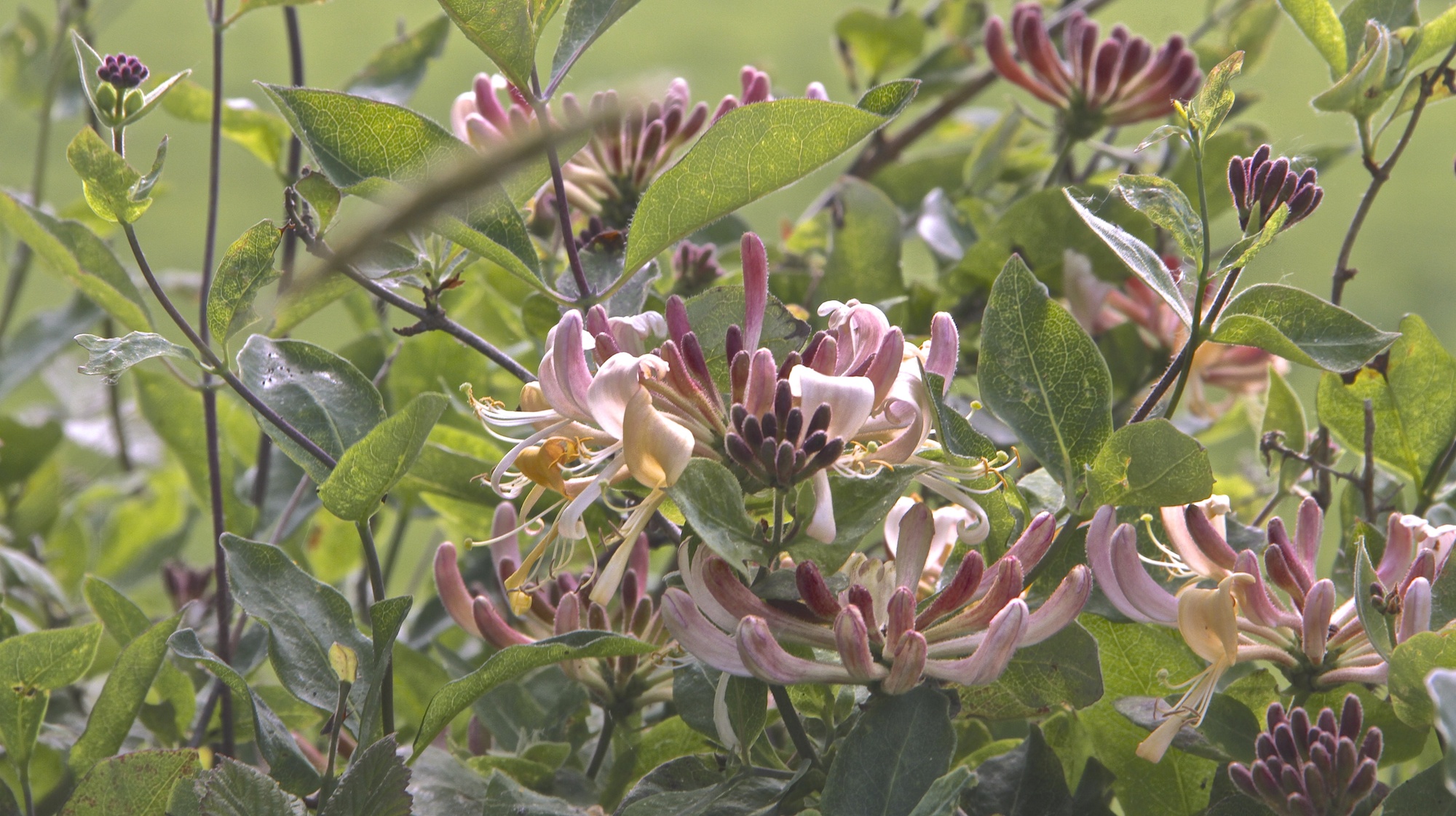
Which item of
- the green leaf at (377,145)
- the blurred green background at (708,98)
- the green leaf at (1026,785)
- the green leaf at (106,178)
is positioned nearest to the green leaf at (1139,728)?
the green leaf at (1026,785)

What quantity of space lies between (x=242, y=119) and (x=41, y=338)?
0.29 metres

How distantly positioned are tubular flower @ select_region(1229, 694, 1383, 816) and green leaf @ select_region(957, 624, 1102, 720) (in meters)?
0.05

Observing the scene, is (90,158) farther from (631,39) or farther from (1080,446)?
(1080,446)

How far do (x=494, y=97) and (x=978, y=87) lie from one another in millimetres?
412

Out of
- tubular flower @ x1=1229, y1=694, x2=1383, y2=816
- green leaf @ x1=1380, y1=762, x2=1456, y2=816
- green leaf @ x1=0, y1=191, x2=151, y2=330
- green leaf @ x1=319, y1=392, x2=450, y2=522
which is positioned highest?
green leaf @ x1=0, y1=191, x2=151, y2=330

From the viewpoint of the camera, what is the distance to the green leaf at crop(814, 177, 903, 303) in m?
0.59

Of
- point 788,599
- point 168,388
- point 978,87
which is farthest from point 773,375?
point 978,87

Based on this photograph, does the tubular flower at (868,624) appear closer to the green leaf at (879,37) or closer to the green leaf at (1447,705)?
the green leaf at (1447,705)

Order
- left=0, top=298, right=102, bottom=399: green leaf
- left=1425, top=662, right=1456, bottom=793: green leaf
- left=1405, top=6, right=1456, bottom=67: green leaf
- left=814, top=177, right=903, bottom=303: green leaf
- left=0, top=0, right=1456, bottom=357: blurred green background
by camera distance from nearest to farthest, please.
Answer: left=1425, top=662, right=1456, bottom=793: green leaf → left=1405, top=6, right=1456, bottom=67: green leaf → left=814, top=177, right=903, bottom=303: green leaf → left=0, top=298, right=102, bottom=399: green leaf → left=0, top=0, right=1456, bottom=357: blurred green background

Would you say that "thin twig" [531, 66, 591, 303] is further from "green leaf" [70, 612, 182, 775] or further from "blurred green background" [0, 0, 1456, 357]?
"blurred green background" [0, 0, 1456, 357]

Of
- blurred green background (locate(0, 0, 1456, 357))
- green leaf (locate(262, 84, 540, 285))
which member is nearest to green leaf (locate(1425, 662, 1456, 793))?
green leaf (locate(262, 84, 540, 285))

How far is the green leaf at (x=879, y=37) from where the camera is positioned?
2.85 feet

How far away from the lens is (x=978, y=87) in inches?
33.1

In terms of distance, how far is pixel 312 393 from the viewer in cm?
42
